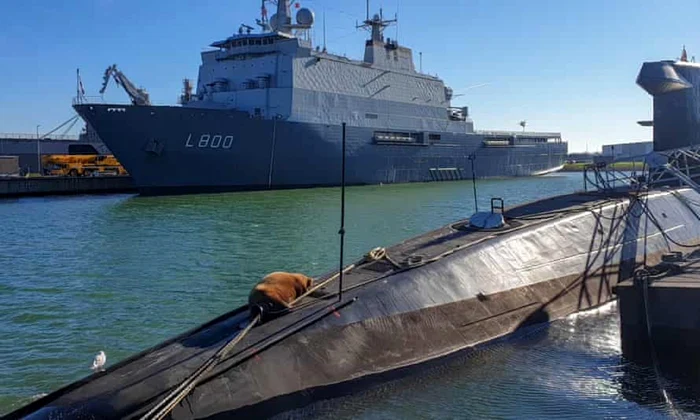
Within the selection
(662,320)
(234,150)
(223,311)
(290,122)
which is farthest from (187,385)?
(290,122)

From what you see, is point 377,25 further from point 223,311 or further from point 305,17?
point 223,311

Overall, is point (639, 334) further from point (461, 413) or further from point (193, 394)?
point (193, 394)

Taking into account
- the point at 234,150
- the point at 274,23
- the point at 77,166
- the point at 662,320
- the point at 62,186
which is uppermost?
the point at 274,23

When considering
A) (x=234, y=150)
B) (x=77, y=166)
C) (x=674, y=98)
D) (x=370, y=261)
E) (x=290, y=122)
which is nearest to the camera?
(x=370, y=261)

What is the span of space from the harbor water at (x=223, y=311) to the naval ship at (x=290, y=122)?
8135 millimetres

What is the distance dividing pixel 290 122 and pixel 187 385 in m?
34.7

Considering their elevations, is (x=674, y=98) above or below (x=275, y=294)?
above

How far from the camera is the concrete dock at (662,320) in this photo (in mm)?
8320

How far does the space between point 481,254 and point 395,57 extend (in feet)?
137

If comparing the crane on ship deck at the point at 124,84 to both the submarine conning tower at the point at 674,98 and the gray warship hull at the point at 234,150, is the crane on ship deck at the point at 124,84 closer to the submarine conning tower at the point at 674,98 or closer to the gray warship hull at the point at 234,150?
the gray warship hull at the point at 234,150

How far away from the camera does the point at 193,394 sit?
5.55 m

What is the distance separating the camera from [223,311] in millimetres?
11297

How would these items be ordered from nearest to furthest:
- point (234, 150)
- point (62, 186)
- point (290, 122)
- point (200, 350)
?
point (200, 350), point (234, 150), point (290, 122), point (62, 186)

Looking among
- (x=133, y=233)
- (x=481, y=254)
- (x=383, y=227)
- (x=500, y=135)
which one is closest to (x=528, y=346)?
(x=481, y=254)
